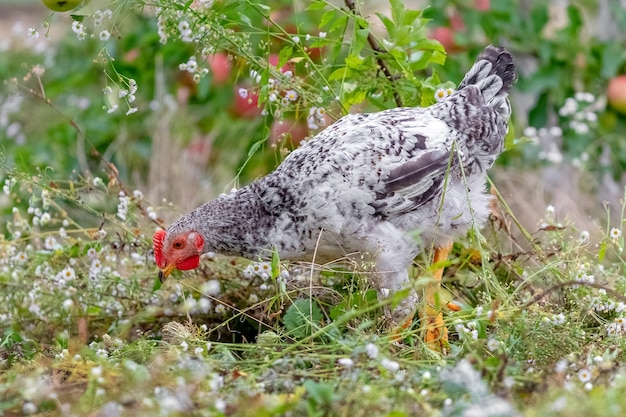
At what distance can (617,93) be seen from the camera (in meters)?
5.23

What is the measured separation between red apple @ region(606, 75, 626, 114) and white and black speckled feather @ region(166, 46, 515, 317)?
2300 millimetres

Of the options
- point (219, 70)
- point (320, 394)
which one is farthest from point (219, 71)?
point (320, 394)

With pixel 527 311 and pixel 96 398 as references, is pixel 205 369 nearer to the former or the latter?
pixel 96 398

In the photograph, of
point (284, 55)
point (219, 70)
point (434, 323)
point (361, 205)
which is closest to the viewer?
point (434, 323)

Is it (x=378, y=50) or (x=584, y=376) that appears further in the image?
(x=378, y=50)

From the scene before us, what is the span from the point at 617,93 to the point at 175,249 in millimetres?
3201

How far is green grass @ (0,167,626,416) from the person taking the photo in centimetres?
216

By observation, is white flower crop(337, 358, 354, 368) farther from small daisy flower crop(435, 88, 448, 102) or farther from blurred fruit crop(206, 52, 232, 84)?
blurred fruit crop(206, 52, 232, 84)

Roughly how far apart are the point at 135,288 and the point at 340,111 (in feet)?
3.50

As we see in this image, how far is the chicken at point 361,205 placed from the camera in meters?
3.01

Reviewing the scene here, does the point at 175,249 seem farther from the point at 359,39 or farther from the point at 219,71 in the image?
the point at 219,71

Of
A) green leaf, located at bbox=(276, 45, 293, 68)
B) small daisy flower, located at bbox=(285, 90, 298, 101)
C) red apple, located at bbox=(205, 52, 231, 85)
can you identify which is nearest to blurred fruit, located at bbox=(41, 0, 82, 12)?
green leaf, located at bbox=(276, 45, 293, 68)

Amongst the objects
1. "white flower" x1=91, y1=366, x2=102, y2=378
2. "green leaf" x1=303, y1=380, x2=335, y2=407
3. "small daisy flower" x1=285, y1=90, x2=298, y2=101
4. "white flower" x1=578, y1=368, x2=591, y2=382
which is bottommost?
"white flower" x1=578, y1=368, x2=591, y2=382

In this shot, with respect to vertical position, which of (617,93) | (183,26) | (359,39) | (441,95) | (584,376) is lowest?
(617,93)
